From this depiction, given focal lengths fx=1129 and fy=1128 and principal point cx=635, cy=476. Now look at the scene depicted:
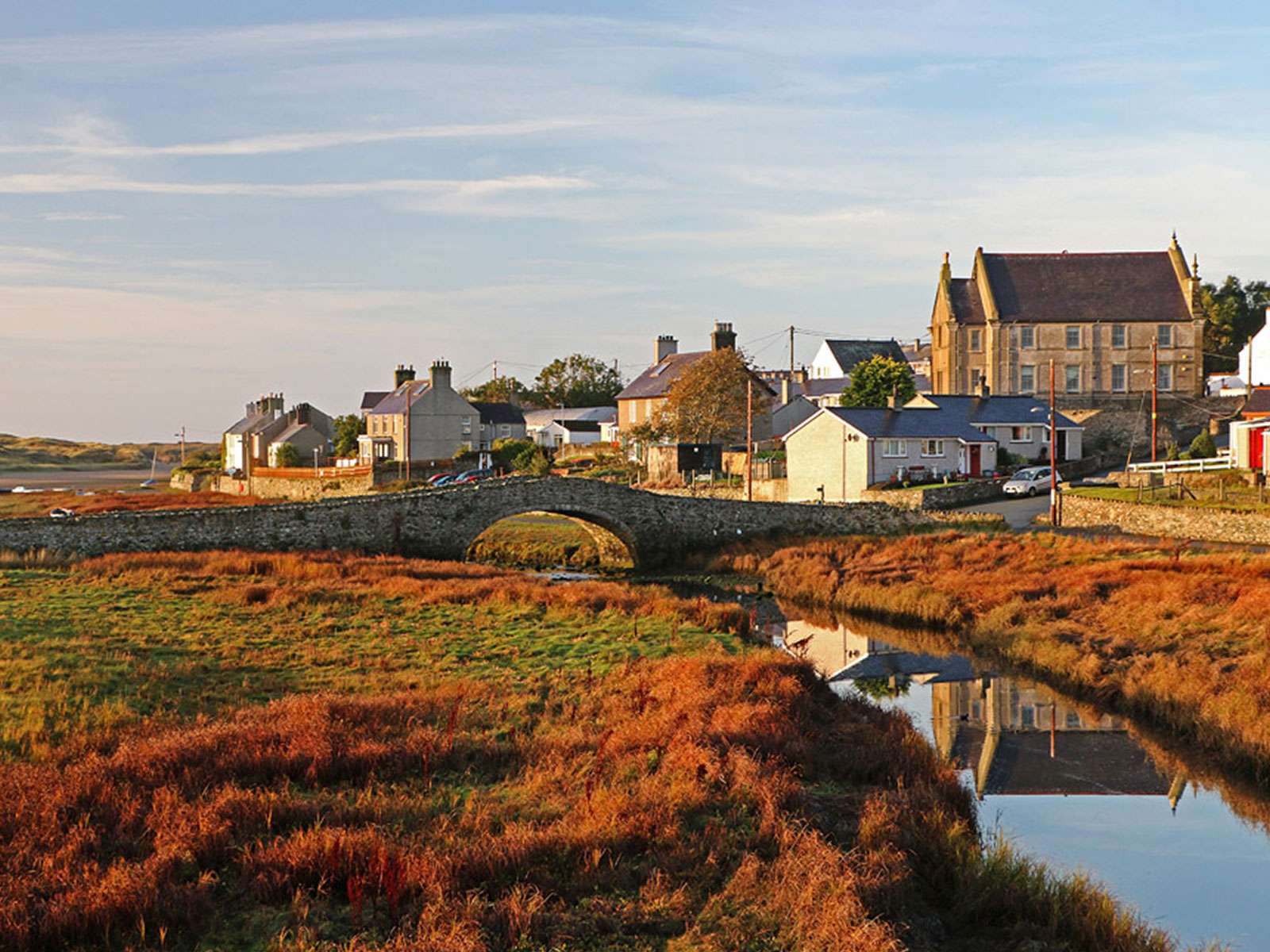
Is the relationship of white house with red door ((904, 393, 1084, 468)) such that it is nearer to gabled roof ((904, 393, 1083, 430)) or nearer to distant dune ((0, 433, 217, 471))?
gabled roof ((904, 393, 1083, 430))

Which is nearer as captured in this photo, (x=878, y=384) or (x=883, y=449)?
(x=883, y=449)

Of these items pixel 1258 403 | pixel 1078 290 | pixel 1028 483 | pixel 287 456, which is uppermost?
pixel 1078 290

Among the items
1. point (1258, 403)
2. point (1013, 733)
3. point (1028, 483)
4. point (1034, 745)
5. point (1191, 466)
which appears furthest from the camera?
point (1258, 403)

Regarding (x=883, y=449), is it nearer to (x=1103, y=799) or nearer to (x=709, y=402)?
(x=709, y=402)

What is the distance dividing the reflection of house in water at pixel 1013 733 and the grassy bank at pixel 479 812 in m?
1.92

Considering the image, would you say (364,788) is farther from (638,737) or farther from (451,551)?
(451,551)

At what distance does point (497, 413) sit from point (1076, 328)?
53.9 meters

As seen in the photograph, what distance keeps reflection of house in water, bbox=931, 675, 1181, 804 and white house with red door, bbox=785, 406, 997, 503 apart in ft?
135

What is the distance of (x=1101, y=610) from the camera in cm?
2917

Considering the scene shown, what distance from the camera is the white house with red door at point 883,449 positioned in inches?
2584

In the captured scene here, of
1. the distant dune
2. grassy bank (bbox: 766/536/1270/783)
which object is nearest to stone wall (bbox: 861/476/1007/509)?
grassy bank (bbox: 766/536/1270/783)

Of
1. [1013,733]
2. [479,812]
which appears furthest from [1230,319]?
[479,812]

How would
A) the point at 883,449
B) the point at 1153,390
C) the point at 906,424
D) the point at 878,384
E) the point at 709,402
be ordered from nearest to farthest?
the point at 1153,390 < the point at 883,449 < the point at 906,424 < the point at 878,384 < the point at 709,402

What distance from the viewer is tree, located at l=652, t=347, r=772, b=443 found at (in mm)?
85375
